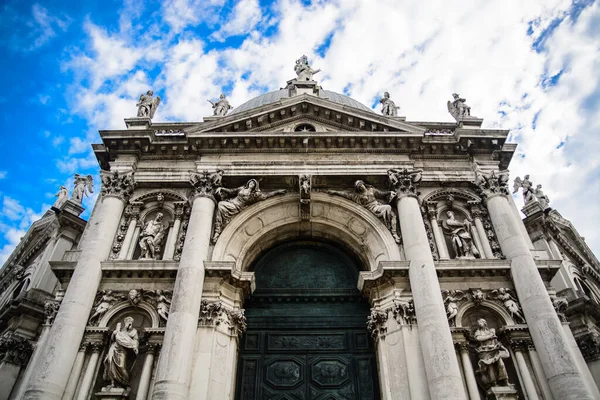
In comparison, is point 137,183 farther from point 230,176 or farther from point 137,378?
point 137,378

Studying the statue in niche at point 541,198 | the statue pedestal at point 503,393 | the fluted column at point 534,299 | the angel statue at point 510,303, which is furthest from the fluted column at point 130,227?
the statue in niche at point 541,198

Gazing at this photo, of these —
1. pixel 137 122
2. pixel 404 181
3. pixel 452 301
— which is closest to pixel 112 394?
pixel 452 301

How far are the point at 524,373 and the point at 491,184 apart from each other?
19.8 feet

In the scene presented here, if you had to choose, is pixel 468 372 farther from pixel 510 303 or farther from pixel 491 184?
pixel 491 184

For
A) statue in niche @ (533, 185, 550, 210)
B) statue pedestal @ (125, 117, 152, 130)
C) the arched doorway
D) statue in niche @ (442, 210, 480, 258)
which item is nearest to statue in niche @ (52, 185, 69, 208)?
statue pedestal @ (125, 117, 152, 130)

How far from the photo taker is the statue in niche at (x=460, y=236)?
13492 mm

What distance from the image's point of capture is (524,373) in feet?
36.0

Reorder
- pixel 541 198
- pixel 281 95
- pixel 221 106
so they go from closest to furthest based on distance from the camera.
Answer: pixel 221 106 → pixel 541 198 → pixel 281 95

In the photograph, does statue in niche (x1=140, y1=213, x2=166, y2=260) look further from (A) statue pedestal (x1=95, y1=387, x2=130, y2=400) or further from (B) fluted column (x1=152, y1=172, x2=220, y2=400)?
(A) statue pedestal (x1=95, y1=387, x2=130, y2=400)

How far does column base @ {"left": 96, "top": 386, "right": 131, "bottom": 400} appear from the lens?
419 inches

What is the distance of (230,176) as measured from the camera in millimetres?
14805

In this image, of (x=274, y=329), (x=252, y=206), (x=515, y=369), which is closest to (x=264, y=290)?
(x=274, y=329)

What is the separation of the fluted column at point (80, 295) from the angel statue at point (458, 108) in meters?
11.9

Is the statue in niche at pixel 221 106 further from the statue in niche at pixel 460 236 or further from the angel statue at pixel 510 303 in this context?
the angel statue at pixel 510 303
